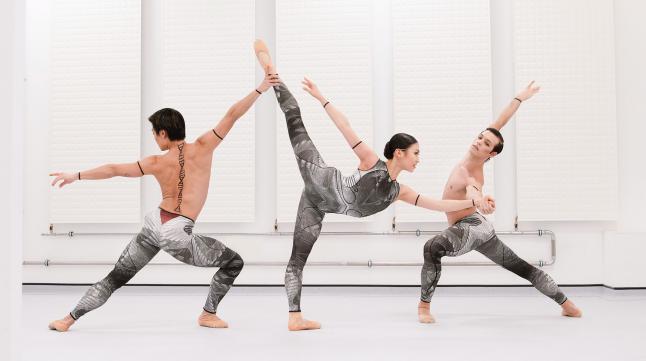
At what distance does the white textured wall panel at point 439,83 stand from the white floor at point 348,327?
3.68ft

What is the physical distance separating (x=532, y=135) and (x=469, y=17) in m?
1.30

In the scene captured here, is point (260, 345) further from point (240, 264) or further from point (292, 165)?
point (292, 165)

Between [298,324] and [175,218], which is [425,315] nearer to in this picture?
[298,324]

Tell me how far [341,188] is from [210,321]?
48.4 inches

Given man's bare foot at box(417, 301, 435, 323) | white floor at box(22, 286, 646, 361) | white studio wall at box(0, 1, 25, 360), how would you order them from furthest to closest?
man's bare foot at box(417, 301, 435, 323) → white floor at box(22, 286, 646, 361) → white studio wall at box(0, 1, 25, 360)

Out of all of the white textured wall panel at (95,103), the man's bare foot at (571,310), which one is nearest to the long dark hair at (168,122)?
the white textured wall panel at (95,103)

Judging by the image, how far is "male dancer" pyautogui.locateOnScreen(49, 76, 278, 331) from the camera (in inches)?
135

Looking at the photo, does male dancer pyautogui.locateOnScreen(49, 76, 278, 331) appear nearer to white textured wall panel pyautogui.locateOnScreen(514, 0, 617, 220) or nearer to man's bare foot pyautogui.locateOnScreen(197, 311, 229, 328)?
man's bare foot pyautogui.locateOnScreen(197, 311, 229, 328)

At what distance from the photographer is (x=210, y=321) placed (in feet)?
11.8

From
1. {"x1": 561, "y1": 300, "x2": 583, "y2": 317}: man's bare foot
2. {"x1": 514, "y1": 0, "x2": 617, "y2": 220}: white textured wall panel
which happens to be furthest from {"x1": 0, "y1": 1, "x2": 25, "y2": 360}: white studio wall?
{"x1": 514, "y1": 0, "x2": 617, "y2": 220}: white textured wall panel

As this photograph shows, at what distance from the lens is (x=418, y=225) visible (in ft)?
17.5

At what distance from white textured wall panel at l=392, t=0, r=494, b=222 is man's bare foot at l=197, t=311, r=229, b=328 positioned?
7.50 ft

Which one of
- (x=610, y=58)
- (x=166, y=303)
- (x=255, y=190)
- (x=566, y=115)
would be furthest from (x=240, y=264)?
(x=610, y=58)

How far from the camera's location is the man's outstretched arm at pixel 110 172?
3.27 m
